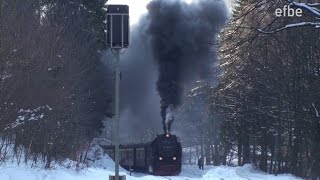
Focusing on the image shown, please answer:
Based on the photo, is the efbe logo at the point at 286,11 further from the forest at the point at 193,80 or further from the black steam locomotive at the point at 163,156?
the black steam locomotive at the point at 163,156

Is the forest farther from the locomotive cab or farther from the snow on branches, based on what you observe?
the locomotive cab

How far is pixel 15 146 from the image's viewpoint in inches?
696

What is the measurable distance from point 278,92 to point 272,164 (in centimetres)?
1164

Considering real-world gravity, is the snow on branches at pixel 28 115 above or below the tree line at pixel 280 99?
below

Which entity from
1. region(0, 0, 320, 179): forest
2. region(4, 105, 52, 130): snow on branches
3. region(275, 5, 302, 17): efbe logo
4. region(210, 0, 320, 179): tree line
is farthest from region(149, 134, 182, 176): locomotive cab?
region(275, 5, 302, 17): efbe logo

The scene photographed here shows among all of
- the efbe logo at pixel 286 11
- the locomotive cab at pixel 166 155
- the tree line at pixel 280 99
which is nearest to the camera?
the efbe logo at pixel 286 11

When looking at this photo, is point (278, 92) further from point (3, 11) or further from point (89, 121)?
point (3, 11)

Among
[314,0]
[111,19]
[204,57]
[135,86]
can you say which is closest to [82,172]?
[314,0]

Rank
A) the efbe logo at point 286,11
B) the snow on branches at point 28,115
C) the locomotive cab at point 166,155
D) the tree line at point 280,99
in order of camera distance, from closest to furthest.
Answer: the efbe logo at point 286,11 < the snow on branches at point 28,115 < the tree line at point 280,99 < the locomotive cab at point 166,155

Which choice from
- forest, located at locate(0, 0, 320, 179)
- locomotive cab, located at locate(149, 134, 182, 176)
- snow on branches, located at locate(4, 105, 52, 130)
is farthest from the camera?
locomotive cab, located at locate(149, 134, 182, 176)

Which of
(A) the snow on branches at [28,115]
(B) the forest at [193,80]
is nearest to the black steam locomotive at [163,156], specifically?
(B) the forest at [193,80]

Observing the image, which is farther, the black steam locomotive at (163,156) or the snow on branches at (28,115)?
the black steam locomotive at (163,156)

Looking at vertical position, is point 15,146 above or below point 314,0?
below

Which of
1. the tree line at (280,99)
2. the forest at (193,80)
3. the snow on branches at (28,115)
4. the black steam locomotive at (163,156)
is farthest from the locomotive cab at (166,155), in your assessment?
the snow on branches at (28,115)
